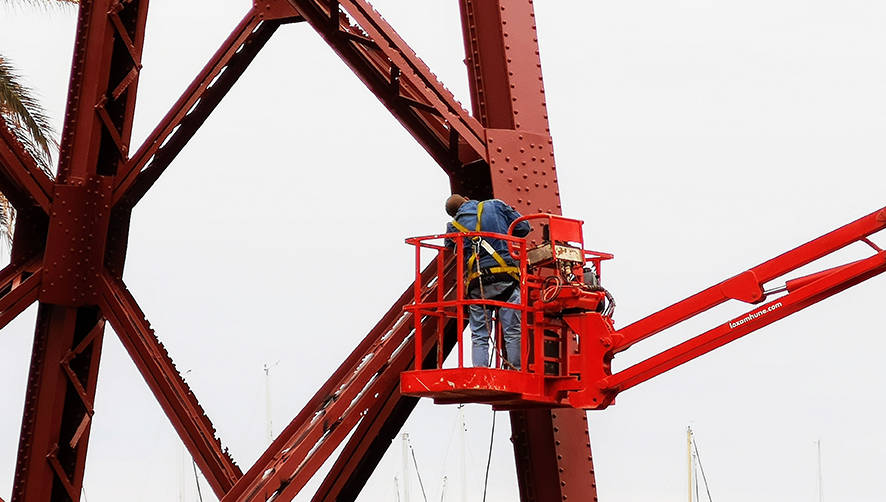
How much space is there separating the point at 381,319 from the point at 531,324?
8.02ft

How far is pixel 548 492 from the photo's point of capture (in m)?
13.8

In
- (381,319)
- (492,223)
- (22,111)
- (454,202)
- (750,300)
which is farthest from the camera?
(22,111)

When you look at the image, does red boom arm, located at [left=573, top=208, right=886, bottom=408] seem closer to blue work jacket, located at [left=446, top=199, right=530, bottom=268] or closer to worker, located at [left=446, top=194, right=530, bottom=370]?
worker, located at [left=446, top=194, right=530, bottom=370]

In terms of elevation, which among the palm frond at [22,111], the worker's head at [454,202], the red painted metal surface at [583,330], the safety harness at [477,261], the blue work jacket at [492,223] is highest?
the palm frond at [22,111]

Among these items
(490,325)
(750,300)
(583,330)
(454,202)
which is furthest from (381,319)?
(750,300)

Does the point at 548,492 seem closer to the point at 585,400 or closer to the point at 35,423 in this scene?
the point at 585,400

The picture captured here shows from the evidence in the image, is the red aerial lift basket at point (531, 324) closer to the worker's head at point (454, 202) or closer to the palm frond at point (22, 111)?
the worker's head at point (454, 202)

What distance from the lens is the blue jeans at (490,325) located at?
1270 cm

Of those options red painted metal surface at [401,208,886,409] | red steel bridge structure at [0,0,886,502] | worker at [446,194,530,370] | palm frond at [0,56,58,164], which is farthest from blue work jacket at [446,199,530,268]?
palm frond at [0,56,58,164]

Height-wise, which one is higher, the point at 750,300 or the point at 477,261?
the point at 477,261

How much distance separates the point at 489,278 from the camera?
12.8 metres

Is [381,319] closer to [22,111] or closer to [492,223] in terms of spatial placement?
[492,223]

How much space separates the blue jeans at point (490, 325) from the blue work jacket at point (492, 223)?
216 mm

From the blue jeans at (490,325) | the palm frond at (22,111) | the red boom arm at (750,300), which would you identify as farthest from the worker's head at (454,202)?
the palm frond at (22,111)
